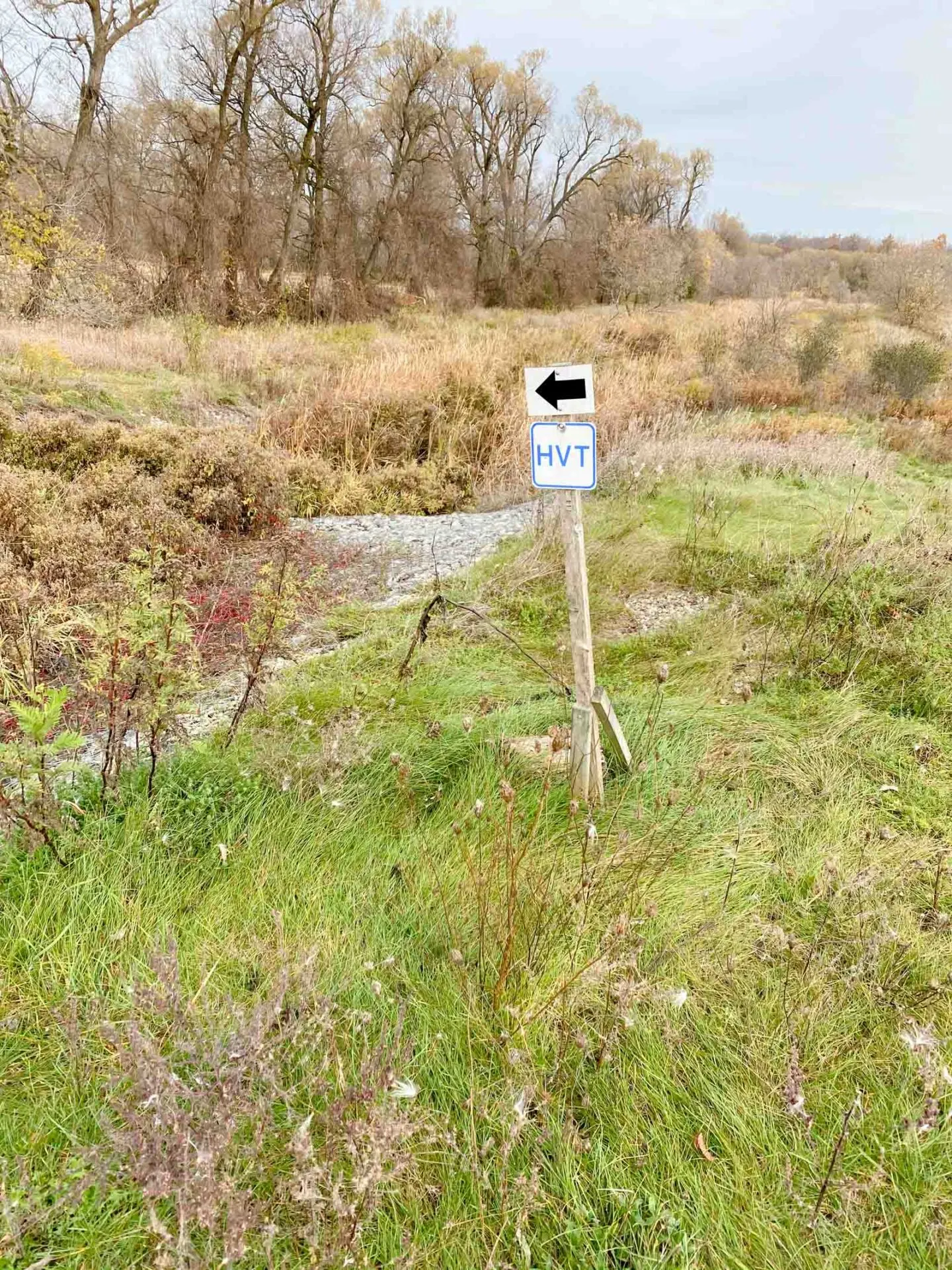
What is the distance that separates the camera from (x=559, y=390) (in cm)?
212

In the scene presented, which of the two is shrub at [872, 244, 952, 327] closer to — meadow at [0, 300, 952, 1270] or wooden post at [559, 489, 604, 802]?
meadow at [0, 300, 952, 1270]

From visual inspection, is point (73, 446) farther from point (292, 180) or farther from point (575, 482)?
point (292, 180)

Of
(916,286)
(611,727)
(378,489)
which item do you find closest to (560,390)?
(611,727)

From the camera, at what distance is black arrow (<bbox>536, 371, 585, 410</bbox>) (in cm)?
208

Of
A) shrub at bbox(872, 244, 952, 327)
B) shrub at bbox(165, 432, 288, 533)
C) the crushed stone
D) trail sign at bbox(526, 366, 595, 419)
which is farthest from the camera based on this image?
shrub at bbox(872, 244, 952, 327)

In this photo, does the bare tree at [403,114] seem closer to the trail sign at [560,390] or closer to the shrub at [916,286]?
the shrub at [916,286]

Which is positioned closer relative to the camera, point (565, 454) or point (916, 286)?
point (565, 454)

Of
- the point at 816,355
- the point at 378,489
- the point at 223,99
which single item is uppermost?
the point at 223,99

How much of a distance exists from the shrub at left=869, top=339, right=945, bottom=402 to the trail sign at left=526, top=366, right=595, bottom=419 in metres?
13.2

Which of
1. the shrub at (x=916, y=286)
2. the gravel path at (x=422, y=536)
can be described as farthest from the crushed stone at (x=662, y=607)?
the shrub at (x=916, y=286)

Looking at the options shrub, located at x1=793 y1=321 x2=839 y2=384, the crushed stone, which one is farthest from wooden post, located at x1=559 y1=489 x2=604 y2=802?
shrub, located at x1=793 y1=321 x2=839 y2=384

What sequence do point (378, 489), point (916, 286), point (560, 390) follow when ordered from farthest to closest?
point (916, 286), point (378, 489), point (560, 390)

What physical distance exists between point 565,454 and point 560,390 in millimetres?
193

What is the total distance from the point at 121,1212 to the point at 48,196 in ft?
58.4
